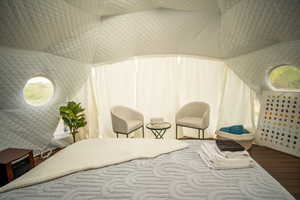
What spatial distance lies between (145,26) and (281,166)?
131 inches

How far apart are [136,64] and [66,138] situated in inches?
94.3

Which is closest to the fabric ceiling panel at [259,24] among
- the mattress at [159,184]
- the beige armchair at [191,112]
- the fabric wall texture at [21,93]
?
the beige armchair at [191,112]

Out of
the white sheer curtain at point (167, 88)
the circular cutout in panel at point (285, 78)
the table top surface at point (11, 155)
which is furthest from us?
the white sheer curtain at point (167, 88)

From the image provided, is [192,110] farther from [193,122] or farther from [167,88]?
[167,88]

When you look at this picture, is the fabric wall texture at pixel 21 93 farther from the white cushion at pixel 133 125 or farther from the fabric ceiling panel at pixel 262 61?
the fabric ceiling panel at pixel 262 61

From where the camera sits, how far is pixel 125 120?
342 cm

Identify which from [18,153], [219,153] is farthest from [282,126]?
[18,153]

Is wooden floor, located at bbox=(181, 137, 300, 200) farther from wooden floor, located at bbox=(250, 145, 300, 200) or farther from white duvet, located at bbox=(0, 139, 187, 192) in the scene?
white duvet, located at bbox=(0, 139, 187, 192)

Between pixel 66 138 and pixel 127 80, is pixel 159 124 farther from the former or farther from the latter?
pixel 66 138

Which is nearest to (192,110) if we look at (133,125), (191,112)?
(191,112)

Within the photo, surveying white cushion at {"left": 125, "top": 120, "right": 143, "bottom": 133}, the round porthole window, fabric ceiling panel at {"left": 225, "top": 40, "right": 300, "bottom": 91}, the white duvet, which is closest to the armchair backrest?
white cushion at {"left": 125, "top": 120, "right": 143, "bottom": 133}

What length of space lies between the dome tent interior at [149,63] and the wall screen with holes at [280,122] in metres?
0.02

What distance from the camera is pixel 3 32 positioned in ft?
6.48

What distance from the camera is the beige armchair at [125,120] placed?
11.1 ft
